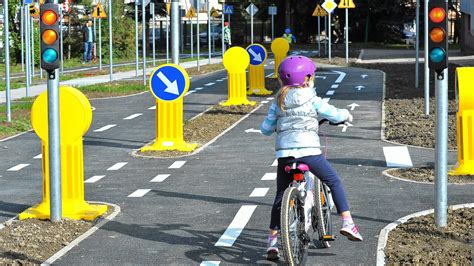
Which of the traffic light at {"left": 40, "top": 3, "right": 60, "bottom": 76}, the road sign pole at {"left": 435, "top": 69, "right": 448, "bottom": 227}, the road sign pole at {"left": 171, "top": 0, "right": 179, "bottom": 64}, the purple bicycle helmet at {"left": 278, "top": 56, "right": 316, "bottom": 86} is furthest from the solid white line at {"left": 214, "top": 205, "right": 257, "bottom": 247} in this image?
the road sign pole at {"left": 171, "top": 0, "right": 179, "bottom": 64}

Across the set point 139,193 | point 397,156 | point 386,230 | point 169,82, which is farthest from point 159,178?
point 386,230

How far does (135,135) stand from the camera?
18.9 m

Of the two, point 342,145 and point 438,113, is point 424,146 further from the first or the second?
point 438,113

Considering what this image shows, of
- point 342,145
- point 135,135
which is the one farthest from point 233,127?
point 342,145

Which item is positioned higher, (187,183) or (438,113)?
(438,113)

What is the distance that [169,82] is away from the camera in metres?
16.0

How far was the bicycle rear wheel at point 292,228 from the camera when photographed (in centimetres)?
750

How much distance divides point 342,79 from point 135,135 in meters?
15.2

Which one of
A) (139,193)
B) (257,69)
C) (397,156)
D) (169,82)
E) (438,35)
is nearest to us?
(438,35)

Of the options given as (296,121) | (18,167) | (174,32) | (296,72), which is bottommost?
(18,167)

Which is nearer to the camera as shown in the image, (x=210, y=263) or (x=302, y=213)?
(x=302, y=213)

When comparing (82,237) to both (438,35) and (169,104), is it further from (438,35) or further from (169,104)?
(169,104)

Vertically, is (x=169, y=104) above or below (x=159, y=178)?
above

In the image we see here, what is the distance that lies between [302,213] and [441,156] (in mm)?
2002
